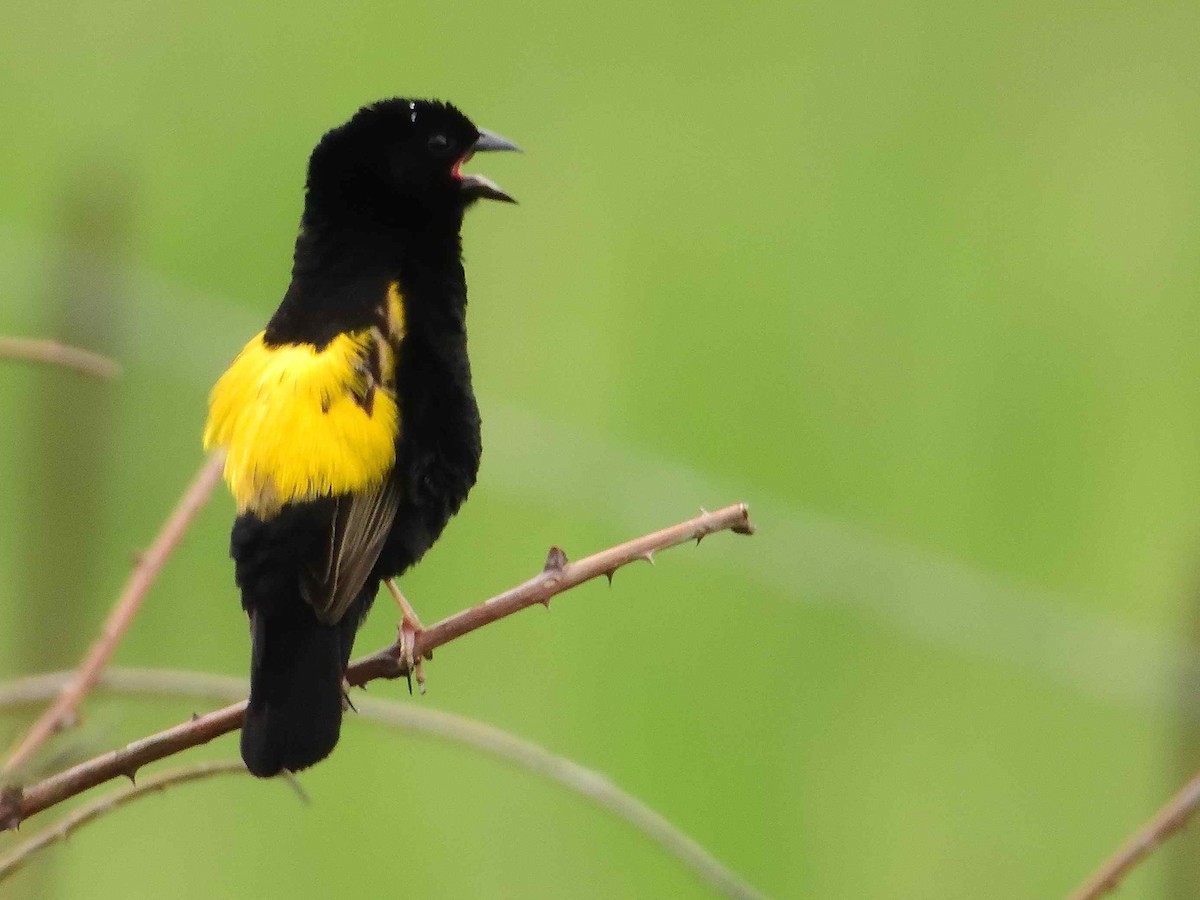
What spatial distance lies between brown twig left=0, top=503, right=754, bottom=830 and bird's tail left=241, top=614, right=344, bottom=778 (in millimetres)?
44

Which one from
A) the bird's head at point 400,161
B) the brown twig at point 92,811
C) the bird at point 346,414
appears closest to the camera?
the brown twig at point 92,811

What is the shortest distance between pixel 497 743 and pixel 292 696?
32 cm

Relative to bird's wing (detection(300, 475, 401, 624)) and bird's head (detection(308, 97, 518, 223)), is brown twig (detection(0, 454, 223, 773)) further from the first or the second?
bird's head (detection(308, 97, 518, 223))

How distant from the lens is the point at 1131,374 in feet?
14.9

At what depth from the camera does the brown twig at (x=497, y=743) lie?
4.21 ft

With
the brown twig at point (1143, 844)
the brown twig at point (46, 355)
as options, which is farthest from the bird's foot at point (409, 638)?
the brown twig at point (1143, 844)

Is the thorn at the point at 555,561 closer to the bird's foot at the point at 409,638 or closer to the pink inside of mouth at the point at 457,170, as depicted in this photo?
the bird's foot at the point at 409,638

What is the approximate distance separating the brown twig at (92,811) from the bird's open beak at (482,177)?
3.10ft

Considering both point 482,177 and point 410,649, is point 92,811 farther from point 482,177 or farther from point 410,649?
point 482,177

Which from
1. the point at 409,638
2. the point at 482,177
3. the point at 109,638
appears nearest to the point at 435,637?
the point at 109,638

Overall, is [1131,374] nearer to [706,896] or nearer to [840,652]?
[840,652]

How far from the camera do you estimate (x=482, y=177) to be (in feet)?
6.63

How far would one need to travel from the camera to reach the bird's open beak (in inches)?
78.8

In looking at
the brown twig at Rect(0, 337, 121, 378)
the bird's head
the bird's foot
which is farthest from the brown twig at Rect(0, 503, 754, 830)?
the bird's head
